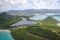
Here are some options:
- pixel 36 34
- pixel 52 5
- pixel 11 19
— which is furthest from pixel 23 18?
pixel 52 5

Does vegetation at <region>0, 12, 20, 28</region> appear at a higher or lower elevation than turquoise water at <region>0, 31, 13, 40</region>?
higher

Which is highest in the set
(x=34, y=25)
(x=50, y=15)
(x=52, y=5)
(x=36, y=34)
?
(x=52, y=5)

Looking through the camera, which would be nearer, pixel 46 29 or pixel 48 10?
pixel 46 29

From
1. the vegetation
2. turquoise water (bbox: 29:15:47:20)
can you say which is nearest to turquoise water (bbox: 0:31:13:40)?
the vegetation

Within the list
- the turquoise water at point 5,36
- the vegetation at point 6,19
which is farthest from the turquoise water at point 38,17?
the turquoise water at point 5,36

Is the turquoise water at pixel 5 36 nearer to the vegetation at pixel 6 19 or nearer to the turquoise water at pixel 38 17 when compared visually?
the vegetation at pixel 6 19

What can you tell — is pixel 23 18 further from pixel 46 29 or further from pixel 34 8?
pixel 46 29

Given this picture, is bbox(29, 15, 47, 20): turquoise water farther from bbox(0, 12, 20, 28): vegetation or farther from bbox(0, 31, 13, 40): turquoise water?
bbox(0, 31, 13, 40): turquoise water

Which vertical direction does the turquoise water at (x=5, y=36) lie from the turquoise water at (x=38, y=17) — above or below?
below

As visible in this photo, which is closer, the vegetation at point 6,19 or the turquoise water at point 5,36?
the turquoise water at point 5,36

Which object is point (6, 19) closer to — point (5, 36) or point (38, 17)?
point (5, 36)

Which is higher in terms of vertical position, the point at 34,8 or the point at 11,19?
the point at 34,8
